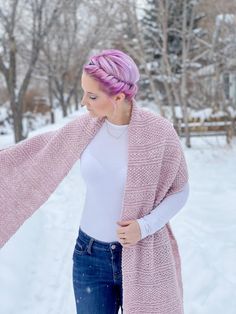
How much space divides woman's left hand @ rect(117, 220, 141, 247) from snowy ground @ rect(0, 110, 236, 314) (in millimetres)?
1881

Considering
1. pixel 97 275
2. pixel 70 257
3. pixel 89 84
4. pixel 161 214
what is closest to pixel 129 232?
pixel 161 214

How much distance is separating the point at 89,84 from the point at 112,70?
0.12 metres

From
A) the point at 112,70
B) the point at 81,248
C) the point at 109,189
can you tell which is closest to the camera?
the point at 112,70

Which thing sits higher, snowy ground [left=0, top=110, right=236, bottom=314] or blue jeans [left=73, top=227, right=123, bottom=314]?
blue jeans [left=73, top=227, right=123, bottom=314]

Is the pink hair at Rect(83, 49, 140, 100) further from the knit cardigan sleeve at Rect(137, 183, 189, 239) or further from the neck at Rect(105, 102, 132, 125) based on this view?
the knit cardigan sleeve at Rect(137, 183, 189, 239)

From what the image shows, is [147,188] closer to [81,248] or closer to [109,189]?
[109,189]

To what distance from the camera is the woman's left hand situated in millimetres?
1910

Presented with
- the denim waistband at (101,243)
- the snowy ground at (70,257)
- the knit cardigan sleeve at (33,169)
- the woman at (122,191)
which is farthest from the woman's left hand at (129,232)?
the snowy ground at (70,257)

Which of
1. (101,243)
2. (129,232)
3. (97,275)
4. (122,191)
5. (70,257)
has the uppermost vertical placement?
(122,191)

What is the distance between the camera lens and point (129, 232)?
6.27ft

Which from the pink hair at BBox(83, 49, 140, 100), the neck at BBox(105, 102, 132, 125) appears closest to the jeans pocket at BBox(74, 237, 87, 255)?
the neck at BBox(105, 102, 132, 125)

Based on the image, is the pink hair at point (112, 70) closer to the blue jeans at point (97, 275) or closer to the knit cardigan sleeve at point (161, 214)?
the knit cardigan sleeve at point (161, 214)

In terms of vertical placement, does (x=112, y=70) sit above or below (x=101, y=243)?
above

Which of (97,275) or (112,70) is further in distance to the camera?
(97,275)
